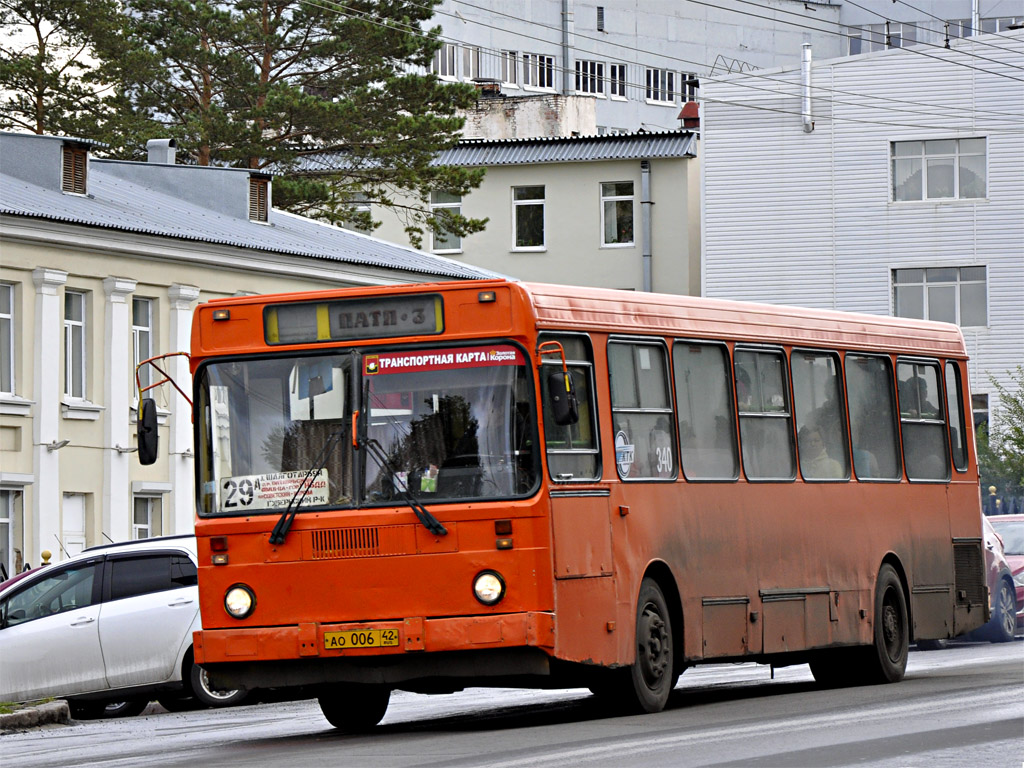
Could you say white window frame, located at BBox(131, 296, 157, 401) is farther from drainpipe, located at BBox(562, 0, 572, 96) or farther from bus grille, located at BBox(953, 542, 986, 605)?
drainpipe, located at BBox(562, 0, 572, 96)

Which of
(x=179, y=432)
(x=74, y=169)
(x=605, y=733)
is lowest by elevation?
(x=605, y=733)

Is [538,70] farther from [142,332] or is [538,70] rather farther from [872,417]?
[872,417]

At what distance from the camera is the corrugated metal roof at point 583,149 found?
192ft

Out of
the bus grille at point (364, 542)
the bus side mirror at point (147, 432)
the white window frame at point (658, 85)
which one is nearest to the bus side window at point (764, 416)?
the bus grille at point (364, 542)

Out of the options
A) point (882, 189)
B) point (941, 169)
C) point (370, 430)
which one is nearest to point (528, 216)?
point (882, 189)

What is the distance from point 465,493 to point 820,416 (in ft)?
15.0

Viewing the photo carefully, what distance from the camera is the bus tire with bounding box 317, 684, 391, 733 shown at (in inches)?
584

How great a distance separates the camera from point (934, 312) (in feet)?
184

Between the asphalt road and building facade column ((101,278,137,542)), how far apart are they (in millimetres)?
15798

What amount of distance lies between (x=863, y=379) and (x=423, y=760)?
7.25 metres

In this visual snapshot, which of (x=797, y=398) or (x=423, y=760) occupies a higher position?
(x=797, y=398)

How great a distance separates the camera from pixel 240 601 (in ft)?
44.7

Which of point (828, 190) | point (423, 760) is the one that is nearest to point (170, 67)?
point (828, 190)

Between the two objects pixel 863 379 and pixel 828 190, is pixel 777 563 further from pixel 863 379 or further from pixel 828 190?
pixel 828 190
